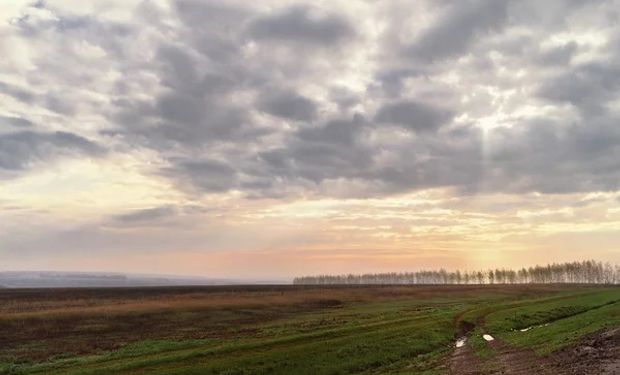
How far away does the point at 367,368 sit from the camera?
3712 cm

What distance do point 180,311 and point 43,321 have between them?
23616 mm

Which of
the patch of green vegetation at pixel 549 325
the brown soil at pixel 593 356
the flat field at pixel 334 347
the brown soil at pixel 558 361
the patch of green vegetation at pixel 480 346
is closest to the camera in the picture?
the brown soil at pixel 593 356

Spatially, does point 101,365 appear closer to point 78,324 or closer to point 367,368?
point 367,368

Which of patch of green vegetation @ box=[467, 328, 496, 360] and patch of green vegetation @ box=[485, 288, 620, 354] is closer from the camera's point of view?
patch of green vegetation @ box=[467, 328, 496, 360]

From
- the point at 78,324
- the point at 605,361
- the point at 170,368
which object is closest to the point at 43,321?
the point at 78,324

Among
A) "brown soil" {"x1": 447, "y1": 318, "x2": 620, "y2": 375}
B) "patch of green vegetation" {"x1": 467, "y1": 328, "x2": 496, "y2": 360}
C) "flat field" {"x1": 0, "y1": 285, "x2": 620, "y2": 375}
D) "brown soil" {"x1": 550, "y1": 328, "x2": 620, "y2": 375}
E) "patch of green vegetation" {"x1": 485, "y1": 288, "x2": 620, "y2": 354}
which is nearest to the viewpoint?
"brown soil" {"x1": 550, "y1": 328, "x2": 620, "y2": 375}

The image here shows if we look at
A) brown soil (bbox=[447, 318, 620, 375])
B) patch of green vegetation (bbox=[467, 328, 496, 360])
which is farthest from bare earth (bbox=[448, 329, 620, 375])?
patch of green vegetation (bbox=[467, 328, 496, 360])

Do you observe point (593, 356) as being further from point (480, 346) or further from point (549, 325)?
point (549, 325)

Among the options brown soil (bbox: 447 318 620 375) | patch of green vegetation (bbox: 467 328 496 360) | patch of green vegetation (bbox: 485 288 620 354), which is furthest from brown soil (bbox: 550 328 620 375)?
patch of green vegetation (bbox: 467 328 496 360)

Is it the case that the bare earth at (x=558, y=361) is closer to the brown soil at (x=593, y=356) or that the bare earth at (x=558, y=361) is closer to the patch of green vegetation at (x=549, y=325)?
the brown soil at (x=593, y=356)

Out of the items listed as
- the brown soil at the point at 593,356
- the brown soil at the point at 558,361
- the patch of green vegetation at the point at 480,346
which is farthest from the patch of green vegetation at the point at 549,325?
the patch of green vegetation at the point at 480,346

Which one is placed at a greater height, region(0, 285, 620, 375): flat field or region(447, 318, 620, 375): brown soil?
region(447, 318, 620, 375): brown soil

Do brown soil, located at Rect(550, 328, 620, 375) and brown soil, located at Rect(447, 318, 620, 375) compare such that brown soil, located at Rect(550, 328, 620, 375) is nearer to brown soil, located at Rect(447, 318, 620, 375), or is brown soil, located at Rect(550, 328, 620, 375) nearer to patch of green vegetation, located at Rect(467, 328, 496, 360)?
brown soil, located at Rect(447, 318, 620, 375)

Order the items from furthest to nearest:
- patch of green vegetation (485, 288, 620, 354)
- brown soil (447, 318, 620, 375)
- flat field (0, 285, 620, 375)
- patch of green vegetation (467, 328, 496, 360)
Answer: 1. patch of green vegetation (485, 288, 620, 354)
2. patch of green vegetation (467, 328, 496, 360)
3. flat field (0, 285, 620, 375)
4. brown soil (447, 318, 620, 375)
